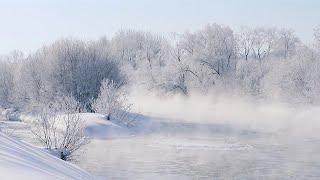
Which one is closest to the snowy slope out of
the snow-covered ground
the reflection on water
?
the snow-covered ground

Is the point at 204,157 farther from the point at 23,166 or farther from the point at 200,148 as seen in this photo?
the point at 23,166

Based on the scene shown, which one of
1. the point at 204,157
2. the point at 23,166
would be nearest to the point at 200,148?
the point at 204,157

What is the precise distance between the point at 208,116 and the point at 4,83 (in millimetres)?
19992

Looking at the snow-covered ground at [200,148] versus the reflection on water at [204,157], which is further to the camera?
Answer: the snow-covered ground at [200,148]

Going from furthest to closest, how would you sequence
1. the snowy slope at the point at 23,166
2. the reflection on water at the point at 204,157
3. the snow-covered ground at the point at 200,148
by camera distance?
the snow-covered ground at the point at 200,148 → the reflection on water at the point at 204,157 → the snowy slope at the point at 23,166

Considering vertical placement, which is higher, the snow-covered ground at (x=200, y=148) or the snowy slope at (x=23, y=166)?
the snowy slope at (x=23, y=166)

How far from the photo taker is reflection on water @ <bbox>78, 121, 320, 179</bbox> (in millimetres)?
18688

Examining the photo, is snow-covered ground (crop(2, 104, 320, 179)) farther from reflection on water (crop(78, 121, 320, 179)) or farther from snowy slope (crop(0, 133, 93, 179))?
snowy slope (crop(0, 133, 93, 179))

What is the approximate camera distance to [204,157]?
914 inches

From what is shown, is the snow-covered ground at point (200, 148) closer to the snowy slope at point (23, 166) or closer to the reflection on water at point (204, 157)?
the reflection on water at point (204, 157)

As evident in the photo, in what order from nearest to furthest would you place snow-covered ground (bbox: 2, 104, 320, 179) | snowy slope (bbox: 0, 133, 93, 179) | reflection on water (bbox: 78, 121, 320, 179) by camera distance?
1. snowy slope (bbox: 0, 133, 93, 179)
2. reflection on water (bbox: 78, 121, 320, 179)
3. snow-covered ground (bbox: 2, 104, 320, 179)

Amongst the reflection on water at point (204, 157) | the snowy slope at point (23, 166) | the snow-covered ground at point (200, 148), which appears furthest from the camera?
the snow-covered ground at point (200, 148)

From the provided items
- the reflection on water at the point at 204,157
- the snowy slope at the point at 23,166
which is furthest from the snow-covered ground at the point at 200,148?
the snowy slope at the point at 23,166

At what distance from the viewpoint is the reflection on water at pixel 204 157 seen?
1869 cm
